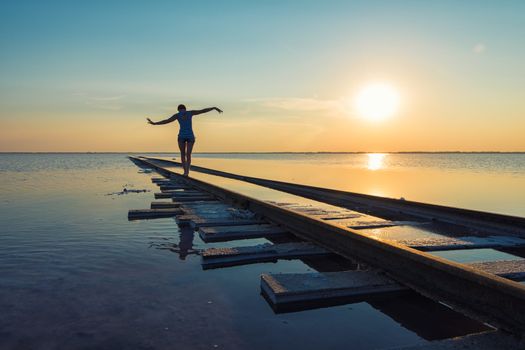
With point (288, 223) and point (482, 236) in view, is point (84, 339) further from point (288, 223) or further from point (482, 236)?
point (482, 236)

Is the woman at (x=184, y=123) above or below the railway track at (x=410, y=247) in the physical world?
above

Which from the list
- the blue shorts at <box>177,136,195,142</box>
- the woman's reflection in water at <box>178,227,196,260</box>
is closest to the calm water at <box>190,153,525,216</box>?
the blue shorts at <box>177,136,195,142</box>

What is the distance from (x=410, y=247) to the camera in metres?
3.63

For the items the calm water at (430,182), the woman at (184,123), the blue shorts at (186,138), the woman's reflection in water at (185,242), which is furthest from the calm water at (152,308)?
the calm water at (430,182)

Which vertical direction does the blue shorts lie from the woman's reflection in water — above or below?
above

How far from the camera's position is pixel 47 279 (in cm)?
346

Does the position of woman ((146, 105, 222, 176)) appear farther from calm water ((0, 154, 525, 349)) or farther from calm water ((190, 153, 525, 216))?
calm water ((0, 154, 525, 349))

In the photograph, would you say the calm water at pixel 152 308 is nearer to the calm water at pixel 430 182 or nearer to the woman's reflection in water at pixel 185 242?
the woman's reflection in water at pixel 185 242

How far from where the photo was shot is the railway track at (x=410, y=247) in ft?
7.76

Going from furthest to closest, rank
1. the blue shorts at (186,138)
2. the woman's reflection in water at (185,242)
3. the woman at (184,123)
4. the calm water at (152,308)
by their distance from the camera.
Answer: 1. the blue shorts at (186,138)
2. the woman at (184,123)
3. the woman's reflection in water at (185,242)
4. the calm water at (152,308)

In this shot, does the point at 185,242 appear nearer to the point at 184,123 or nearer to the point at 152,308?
the point at 152,308

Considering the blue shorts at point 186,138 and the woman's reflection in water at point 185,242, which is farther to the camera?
the blue shorts at point 186,138

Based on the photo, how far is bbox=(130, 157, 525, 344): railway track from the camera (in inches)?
93.1

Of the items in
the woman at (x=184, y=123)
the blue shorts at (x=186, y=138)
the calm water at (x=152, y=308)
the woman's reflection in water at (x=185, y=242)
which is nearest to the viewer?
the calm water at (x=152, y=308)
